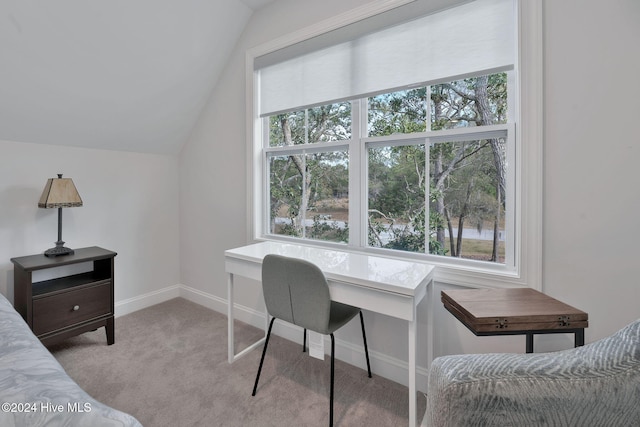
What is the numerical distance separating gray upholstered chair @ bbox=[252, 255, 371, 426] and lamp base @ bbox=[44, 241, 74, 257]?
1738 mm

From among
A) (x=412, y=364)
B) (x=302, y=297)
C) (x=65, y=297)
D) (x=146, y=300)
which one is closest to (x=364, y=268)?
(x=302, y=297)

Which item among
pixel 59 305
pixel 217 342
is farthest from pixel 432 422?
pixel 59 305

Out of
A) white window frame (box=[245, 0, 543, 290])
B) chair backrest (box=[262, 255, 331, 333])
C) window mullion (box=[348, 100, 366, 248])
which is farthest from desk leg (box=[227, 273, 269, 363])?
white window frame (box=[245, 0, 543, 290])

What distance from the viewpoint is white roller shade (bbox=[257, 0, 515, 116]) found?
4.78 feet

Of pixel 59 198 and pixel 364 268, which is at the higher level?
pixel 59 198

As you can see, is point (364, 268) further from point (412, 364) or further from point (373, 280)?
point (412, 364)

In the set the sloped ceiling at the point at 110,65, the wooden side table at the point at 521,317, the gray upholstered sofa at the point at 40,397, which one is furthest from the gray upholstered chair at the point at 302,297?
the sloped ceiling at the point at 110,65

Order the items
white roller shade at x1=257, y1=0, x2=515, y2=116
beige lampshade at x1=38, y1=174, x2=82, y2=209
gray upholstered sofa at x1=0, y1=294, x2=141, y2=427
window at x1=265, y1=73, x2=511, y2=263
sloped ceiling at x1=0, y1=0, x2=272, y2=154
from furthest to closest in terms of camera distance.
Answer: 1. beige lampshade at x1=38, y1=174, x2=82, y2=209
2. sloped ceiling at x1=0, y1=0, x2=272, y2=154
3. window at x1=265, y1=73, x2=511, y2=263
4. white roller shade at x1=257, y1=0, x2=515, y2=116
5. gray upholstered sofa at x1=0, y1=294, x2=141, y2=427

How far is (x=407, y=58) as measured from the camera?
1688mm

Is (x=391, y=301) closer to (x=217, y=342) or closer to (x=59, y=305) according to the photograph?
(x=217, y=342)

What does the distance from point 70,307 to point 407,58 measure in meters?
2.75

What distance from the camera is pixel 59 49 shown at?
1.85 metres

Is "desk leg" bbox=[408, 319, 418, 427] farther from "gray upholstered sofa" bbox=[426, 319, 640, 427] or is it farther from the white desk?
"gray upholstered sofa" bbox=[426, 319, 640, 427]

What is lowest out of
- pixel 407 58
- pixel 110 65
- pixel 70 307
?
pixel 70 307
